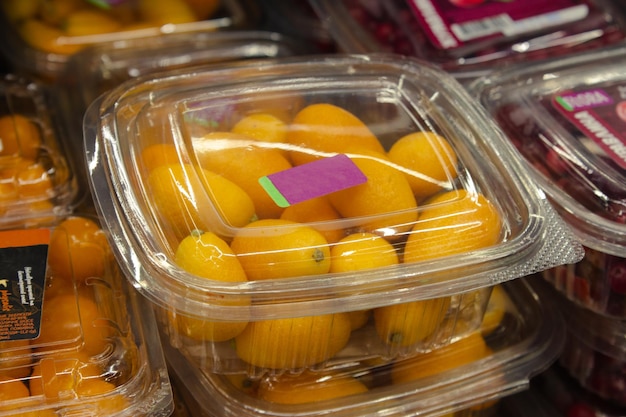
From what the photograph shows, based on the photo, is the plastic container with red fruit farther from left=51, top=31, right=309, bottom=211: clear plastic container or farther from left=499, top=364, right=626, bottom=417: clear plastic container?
left=51, top=31, right=309, bottom=211: clear plastic container

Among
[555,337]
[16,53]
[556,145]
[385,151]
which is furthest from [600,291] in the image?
[16,53]

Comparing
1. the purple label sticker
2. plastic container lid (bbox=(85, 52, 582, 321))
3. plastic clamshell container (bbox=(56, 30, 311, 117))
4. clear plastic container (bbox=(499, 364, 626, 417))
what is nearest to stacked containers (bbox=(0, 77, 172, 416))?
plastic container lid (bbox=(85, 52, 582, 321))

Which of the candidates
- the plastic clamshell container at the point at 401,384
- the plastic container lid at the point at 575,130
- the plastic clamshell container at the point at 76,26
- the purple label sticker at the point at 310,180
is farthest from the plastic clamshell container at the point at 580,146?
the plastic clamshell container at the point at 76,26

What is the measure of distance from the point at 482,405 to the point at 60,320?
1.82ft

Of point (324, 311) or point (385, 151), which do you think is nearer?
point (324, 311)

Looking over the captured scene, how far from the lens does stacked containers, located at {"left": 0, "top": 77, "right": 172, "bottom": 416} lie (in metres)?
0.83

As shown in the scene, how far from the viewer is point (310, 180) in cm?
93

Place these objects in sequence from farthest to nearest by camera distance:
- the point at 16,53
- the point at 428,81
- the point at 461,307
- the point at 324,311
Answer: the point at 16,53 → the point at 428,81 → the point at 461,307 → the point at 324,311

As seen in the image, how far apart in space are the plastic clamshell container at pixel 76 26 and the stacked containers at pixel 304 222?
1.46ft

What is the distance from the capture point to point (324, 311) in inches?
32.7

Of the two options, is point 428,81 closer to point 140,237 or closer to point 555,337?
point 555,337

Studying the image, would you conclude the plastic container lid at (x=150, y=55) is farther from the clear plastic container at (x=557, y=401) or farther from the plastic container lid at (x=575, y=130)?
the clear plastic container at (x=557, y=401)

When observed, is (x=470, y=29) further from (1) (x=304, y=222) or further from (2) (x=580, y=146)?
(1) (x=304, y=222)

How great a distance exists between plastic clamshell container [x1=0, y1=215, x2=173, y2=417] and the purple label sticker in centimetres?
23
